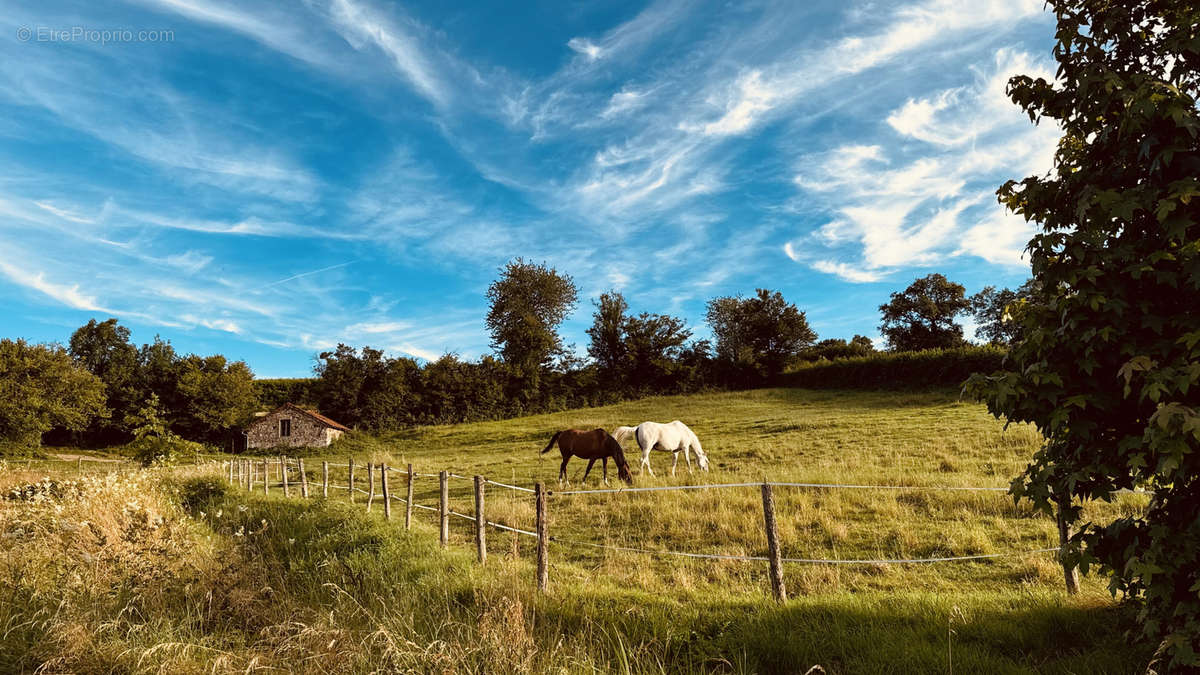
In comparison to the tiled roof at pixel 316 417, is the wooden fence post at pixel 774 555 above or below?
below

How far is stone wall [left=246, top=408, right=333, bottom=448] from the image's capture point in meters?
40.6

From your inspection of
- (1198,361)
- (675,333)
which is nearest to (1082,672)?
(1198,361)

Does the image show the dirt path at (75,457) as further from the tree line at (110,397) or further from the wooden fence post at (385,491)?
the wooden fence post at (385,491)

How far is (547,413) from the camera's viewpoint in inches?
1838

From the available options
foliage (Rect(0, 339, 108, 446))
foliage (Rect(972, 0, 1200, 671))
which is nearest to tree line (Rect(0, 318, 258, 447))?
foliage (Rect(0, 339, 108, 446))

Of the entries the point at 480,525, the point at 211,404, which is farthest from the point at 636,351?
the point at 480,525

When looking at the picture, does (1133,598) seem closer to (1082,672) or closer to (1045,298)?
(1082,672)

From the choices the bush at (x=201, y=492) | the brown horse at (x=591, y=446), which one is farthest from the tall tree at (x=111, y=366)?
the brown horse at (x=591, y=446)

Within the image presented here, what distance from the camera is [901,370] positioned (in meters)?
43.5

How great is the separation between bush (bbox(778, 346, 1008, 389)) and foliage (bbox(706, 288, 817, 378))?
434 cm

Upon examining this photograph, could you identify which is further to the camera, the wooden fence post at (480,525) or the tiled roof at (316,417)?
the tiled roof at (316,417)

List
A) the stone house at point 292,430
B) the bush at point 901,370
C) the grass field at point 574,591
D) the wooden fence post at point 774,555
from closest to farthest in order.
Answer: the grass field at point 574,591 → the wooden fence post at point 774,555 → the bush at point 901,370 → the stone house at point 292,430

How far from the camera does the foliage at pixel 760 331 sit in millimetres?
54938

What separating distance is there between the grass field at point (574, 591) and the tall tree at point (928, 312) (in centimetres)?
4647
